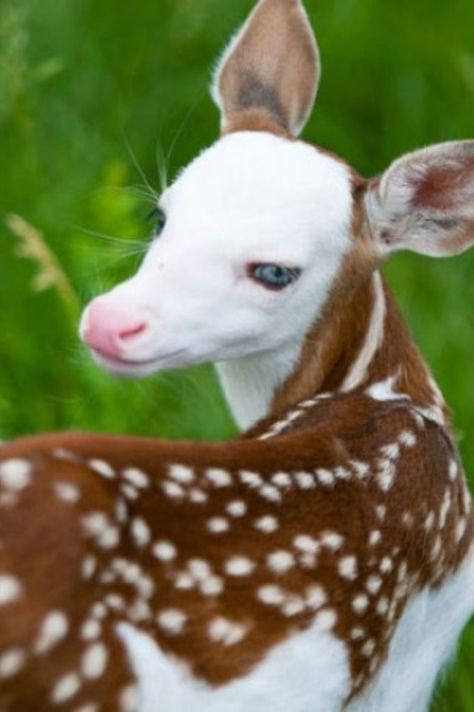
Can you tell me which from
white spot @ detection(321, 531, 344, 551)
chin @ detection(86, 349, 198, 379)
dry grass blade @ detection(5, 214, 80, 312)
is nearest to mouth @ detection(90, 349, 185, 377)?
chin @ detection(86, 349, 198, 379)

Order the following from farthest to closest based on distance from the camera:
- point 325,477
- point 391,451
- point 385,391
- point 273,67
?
point 273,67 → point 385,391 → point 391,451 → point 325,477

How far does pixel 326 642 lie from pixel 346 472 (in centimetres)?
26

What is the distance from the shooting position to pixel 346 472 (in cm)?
401

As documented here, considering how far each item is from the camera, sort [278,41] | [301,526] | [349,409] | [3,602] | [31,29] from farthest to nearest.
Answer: [31,29], [278,41], [349,409], [301,526], [3,602]

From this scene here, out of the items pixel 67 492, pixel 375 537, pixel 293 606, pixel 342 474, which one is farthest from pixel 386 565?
pixel 67 492

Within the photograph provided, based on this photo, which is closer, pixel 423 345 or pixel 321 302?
pixel 321 302

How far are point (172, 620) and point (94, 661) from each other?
168 millimetres

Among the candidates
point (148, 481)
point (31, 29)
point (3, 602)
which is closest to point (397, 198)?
point (148, 481)

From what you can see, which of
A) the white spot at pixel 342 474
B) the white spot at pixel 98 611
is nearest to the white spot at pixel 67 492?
the white spot at pixel 98 611

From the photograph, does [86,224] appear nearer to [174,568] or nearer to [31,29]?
Result: [31,29]

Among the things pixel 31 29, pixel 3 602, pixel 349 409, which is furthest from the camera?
pixel 31 29

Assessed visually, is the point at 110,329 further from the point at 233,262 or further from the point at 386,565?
the point at 386,565

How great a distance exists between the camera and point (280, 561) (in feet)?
12.5

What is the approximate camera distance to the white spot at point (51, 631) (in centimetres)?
344
